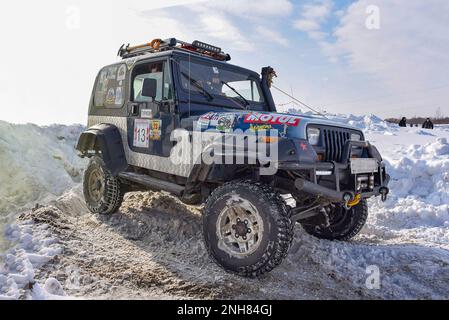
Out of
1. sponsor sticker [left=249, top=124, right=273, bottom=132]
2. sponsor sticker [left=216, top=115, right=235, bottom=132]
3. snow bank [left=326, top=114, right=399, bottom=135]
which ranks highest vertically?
snow bank [left=326, top=114, right=399, bottom=135]

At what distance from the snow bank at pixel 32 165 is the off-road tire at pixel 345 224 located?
15.6ft

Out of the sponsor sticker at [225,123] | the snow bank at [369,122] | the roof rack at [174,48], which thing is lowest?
the sponsor sticker at [225,123]

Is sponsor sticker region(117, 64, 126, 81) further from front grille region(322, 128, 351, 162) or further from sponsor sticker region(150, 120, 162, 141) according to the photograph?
front grille region(322, 128, 351, 162)

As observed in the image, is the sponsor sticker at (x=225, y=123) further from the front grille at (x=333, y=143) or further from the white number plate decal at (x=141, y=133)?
the white number plate decal at (x=141, y=133)

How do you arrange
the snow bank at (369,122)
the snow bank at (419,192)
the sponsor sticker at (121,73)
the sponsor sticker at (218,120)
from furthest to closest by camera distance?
the snow bank at (369,122) < the snow bank at (419,192) < the sponsor sticker at (121,73) < the sponsor sticker at (218,120)

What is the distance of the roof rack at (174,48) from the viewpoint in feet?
16.7

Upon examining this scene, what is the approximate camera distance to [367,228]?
5.86 metres

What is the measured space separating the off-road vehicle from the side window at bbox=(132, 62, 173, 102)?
0.02 metres

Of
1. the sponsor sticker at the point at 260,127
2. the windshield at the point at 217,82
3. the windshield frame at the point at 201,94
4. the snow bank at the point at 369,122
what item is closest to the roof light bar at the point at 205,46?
the windshield frame at the point at 201,94

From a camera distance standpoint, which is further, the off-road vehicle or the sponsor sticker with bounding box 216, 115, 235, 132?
Result: the sponsor sticker with bounding box 216, 115, 235, 132

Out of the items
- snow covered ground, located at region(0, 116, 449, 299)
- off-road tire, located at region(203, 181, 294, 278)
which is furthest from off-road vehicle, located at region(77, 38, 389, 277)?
snow covered ground, located at region(0, 116, 449, 299)

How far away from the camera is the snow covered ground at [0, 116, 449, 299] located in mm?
3334

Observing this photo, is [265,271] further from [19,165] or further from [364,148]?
[19,165]
